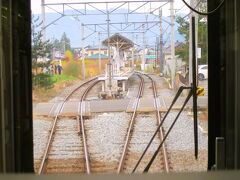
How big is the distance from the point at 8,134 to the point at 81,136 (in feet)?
4.02

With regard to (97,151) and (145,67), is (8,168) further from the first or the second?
(145,67)

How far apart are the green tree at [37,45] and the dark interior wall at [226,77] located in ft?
3.63

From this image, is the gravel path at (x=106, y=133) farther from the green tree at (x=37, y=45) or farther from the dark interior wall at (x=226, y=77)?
the dark interior wall at (x=226, y=77)

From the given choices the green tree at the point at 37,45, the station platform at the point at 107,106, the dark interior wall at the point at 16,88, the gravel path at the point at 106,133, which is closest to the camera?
the dark interior wall at the point at 16,88

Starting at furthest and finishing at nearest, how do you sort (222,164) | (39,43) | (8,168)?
(39,43), (222,164), (8,168)

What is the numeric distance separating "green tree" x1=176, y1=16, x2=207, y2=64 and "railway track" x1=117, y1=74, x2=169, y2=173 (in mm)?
412

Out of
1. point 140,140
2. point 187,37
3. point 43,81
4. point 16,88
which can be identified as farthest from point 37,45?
point 140,140

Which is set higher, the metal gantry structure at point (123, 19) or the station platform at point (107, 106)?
the metal gantry structure at point (123, 19)

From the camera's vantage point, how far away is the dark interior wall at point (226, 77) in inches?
78.3

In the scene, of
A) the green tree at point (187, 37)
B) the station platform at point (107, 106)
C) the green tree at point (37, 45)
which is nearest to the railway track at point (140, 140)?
the station platform at point (107, 106)

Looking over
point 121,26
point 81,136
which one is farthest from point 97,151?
point 121,26

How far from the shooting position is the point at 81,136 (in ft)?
10.4

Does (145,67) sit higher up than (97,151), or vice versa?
(145,67)

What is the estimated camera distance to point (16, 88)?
208 cm
